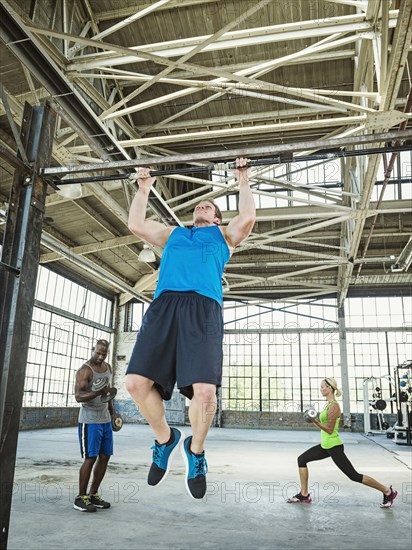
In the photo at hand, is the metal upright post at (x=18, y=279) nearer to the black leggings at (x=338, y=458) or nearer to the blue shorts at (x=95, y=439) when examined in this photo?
the blue shorts at (x=95, y=439)

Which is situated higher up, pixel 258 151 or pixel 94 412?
pixel 258 151

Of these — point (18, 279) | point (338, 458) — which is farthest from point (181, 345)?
point (338, 458)

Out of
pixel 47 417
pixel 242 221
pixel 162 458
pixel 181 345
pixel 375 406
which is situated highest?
pixel 242 221

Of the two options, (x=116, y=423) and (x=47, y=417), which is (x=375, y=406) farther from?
(x=116, y=423)

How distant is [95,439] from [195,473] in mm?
3010

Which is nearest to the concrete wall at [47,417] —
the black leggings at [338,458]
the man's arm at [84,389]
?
the man's arm at [84,389]

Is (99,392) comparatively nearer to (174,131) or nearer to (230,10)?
(230,10)

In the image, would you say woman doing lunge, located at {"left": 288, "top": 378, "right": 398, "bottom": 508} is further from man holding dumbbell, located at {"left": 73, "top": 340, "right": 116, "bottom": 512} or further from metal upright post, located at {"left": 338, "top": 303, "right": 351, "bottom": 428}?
metal upright post, located at {"left": 338, "top": 303, "right": 351, "bottom": 428}

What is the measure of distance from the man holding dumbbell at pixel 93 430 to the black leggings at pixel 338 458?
8.53ft

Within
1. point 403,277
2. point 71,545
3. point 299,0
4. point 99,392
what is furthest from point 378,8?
point 403,277

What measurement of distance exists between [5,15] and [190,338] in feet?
18.9

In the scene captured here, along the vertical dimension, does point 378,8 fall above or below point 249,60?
below

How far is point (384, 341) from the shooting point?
72.8 feet

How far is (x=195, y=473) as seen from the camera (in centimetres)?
262
